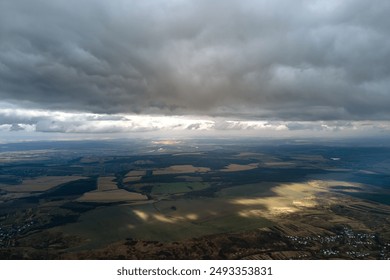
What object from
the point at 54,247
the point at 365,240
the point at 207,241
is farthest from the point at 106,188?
the point at 365,240

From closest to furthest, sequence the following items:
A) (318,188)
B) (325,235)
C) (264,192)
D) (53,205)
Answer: (325,235), (53,205), (264,192), (318,188)

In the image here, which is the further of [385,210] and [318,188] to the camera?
[318,188]

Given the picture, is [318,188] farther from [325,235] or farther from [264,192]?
[325,235]

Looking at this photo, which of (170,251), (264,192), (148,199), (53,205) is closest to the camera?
(170,251)

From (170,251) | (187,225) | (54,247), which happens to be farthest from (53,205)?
(170,251)

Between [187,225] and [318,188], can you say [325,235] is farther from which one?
[318,188]

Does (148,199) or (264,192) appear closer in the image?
(148,199)
